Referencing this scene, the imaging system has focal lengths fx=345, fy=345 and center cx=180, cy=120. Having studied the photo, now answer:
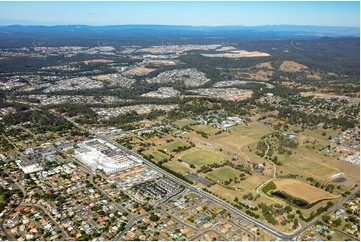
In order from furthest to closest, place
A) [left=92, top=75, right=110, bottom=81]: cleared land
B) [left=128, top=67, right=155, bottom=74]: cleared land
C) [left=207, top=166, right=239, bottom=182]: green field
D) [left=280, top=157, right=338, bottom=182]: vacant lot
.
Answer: [left=128, top=67, right=155, bottom=74]: cleared land, [left=92, top=75, right=110, bottom=81]: cleared land, [left=280, top=157, right=338, bottom=182]: vacant lot, [left=207, top=166, right=239, bottom=182]: green field

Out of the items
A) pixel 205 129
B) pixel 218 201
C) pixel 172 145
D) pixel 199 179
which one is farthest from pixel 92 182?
pixel 205 129

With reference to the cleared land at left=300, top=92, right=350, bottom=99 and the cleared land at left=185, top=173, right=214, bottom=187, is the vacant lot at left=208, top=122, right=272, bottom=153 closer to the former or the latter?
the cleared land at left=185, top=173, right=214, bottom=187

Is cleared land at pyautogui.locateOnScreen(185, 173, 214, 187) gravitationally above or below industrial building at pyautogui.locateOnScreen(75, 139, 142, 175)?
below

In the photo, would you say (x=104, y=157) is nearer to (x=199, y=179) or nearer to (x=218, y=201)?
(x=199, y=179)

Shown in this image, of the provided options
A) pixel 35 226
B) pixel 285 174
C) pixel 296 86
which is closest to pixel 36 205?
pixel 35 226

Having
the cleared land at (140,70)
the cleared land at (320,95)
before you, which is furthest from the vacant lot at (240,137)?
the cleared land at (140,70)

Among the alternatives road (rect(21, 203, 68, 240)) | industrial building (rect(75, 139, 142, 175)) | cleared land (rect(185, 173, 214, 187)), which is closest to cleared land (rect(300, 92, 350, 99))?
cleared land (rect(185, 173, 214, 187))

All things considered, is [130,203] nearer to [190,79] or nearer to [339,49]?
[190,79]
